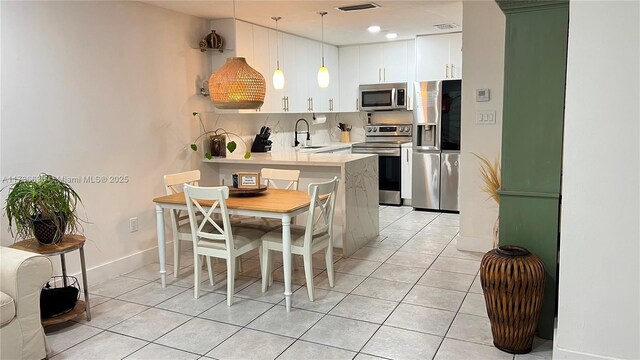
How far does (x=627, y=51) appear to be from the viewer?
2.17 meters

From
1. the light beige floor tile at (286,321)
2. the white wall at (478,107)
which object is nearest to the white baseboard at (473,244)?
the white wall at (478,107)

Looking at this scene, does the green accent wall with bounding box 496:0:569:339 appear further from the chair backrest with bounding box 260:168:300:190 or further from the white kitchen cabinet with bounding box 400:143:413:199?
the white kitchen cabinet with bounding box 400:143:413:199

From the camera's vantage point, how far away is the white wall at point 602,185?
219 cm

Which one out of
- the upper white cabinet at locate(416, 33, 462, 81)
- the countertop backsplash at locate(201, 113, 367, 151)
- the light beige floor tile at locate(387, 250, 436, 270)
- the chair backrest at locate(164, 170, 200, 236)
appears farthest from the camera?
the upper white cabinet at locate(416, 33, 462, 81)

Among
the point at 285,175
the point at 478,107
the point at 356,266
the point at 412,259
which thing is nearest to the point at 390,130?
the point at 478,107

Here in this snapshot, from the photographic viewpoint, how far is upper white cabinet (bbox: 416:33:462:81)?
A: 6215mm

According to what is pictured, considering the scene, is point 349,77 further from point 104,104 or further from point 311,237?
point 311,237

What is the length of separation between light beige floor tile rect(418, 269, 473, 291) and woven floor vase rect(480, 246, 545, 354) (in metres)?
0.98

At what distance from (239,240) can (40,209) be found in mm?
1291

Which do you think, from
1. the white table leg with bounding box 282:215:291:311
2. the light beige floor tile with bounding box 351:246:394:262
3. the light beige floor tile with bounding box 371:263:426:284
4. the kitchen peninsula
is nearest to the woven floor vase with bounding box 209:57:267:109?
the white table leg with bounding box 282:215:291:311

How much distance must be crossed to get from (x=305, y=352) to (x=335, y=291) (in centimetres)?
95

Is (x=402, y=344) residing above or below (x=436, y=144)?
below

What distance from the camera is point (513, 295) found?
8.45 feet

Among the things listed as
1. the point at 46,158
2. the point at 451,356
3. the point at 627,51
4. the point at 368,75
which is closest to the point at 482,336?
the point at 451,356
